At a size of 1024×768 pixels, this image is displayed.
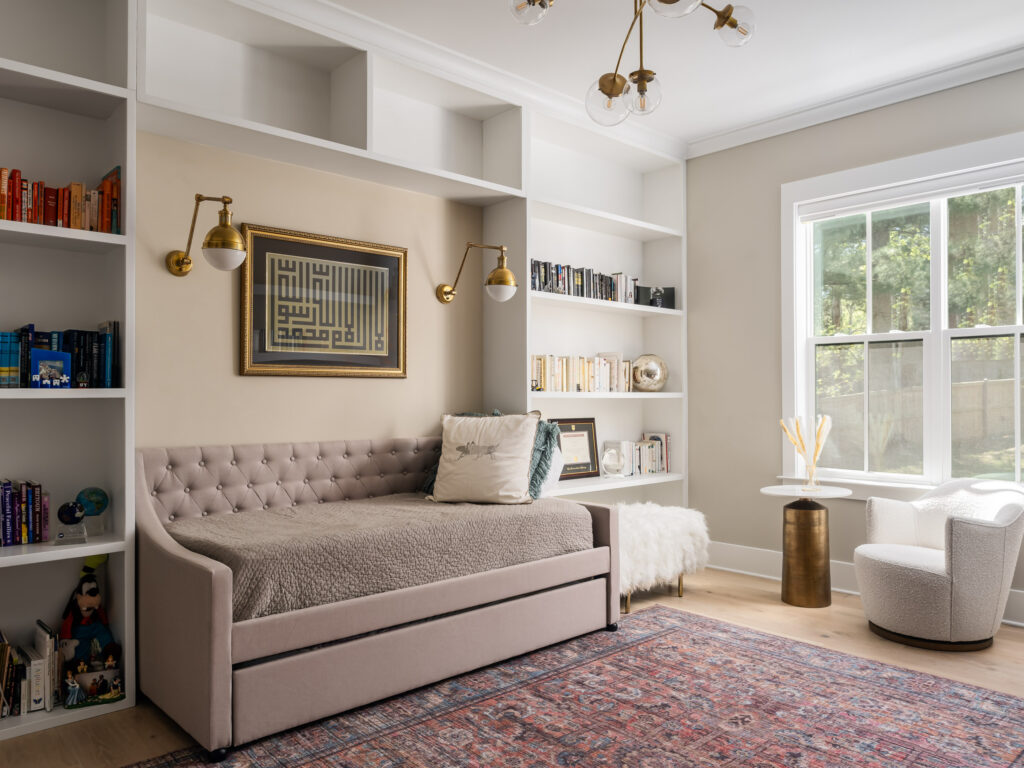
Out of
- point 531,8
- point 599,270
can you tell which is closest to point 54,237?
point 531,8

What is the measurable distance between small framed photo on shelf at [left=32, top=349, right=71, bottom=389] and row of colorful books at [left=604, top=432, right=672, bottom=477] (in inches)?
119

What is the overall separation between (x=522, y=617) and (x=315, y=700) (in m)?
0.94

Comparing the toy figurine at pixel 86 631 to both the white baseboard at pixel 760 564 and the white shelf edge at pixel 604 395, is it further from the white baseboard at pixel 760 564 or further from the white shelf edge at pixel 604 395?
the white baseboard at pixel 760 564

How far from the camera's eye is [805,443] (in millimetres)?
4309

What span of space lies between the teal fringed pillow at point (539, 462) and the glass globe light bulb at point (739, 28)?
209 centimetres

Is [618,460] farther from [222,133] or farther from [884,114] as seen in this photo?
[222,133]

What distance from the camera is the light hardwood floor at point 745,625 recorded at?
87.4 inches

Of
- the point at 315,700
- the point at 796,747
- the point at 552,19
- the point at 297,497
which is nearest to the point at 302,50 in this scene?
the point at 552,19

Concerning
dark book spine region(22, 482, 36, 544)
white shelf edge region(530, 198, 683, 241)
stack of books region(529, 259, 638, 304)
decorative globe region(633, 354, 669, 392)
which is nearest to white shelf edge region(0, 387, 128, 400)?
dark book spine region(22, 482, 36, 544)

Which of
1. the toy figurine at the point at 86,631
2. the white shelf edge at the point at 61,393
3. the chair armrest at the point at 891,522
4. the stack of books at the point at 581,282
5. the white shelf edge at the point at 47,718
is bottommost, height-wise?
the white shelf edge at the point at 47,718

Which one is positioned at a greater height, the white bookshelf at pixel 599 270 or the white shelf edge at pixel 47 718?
the white bookshelf at pixel 599 270

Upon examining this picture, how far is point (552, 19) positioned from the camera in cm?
322

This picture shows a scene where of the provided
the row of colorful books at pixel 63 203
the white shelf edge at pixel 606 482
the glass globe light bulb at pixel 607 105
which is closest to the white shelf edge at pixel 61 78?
the row of colorful books at pixel 63 203

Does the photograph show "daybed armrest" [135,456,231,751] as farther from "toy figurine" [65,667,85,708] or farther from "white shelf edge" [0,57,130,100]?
"white shelf edge" [0,57,130,100]
